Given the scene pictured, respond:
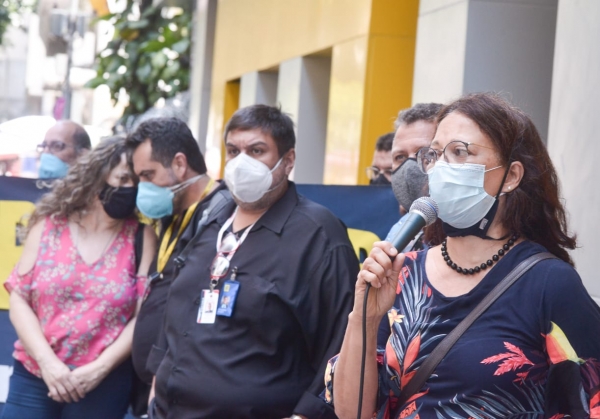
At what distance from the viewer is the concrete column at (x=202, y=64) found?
16047mm

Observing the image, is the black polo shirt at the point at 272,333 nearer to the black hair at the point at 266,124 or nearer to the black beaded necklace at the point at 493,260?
the black hair at the point at 266,124

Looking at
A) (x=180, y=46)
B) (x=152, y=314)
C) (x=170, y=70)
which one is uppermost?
(x=180, y=46)

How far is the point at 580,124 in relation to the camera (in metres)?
4.54

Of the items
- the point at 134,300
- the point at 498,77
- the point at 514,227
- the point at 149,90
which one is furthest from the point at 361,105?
the point at 149,90

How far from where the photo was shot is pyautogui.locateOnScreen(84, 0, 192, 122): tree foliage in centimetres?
1764

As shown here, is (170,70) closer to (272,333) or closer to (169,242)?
(169,242)

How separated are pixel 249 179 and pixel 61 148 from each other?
333 cm

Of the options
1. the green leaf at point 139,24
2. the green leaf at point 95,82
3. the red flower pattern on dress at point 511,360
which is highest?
the green leaf at point 139,24

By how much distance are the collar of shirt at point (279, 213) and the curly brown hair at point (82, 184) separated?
144 centimetres

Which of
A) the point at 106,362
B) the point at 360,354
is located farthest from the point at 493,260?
the point at 106,362

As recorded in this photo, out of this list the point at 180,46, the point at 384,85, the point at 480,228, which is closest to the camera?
the point at 480,228

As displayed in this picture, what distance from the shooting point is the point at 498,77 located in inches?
245

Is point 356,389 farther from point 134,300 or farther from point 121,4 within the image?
point 121,4

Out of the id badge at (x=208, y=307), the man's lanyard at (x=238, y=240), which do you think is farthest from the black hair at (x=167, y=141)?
the id badge at (x=208, y=307)
